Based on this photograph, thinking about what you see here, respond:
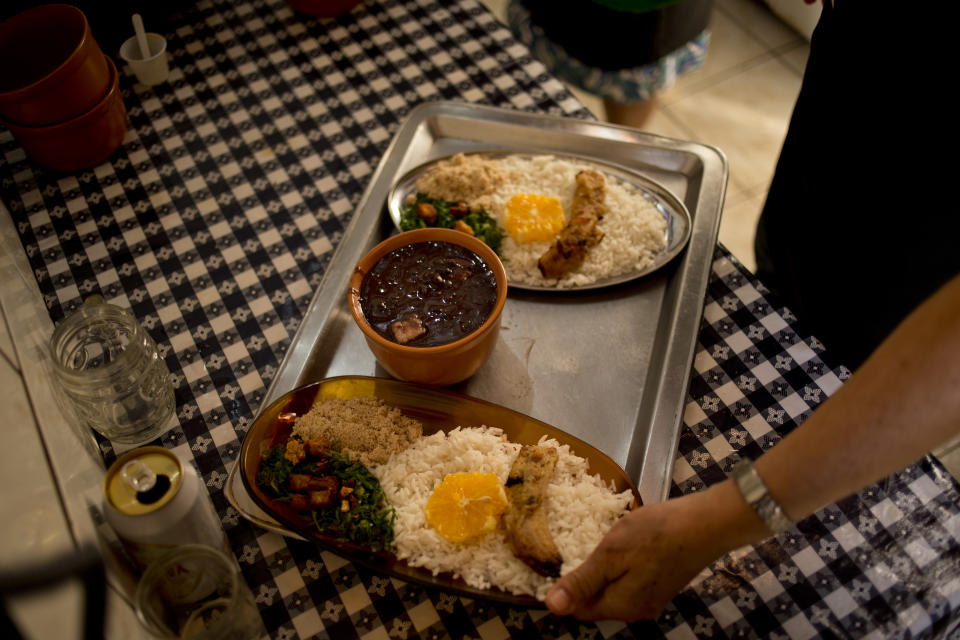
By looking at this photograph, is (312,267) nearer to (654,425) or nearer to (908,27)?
(654,425)

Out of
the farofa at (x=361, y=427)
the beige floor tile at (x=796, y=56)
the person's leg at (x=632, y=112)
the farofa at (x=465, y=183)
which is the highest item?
the farofa at (x=465, y=183)

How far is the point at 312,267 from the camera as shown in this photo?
1859 mm

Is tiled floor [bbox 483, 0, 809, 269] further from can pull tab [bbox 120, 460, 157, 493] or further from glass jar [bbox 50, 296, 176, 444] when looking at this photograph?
can pull tab [bbox 120, 460, 157, 493]

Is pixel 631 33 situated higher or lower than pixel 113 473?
higher

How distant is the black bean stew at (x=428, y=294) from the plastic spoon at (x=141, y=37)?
121cm

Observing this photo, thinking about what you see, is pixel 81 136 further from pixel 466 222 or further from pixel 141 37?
pixel 466 222

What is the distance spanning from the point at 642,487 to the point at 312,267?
3.25 ft

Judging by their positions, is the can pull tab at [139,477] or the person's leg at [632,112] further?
the person's leg at [632,112]

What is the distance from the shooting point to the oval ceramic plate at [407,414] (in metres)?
1.29

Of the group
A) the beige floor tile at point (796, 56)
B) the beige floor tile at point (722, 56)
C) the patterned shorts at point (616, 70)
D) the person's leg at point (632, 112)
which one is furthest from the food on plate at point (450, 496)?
the beige floor tile at point (796, 56)

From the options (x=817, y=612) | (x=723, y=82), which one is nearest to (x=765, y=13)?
(x=723, y=82)

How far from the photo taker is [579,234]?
1698 mm

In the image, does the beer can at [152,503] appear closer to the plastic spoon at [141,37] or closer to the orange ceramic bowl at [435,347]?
the orange ceramic bowl at [435,347]

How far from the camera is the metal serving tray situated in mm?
1538
